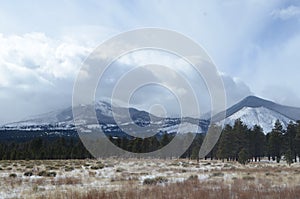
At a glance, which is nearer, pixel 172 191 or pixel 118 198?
pixel 118 198

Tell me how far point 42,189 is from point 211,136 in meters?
53.9

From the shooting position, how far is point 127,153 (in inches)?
3607

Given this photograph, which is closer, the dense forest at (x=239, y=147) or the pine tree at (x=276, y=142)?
the dense forest at (x=239, y=147)

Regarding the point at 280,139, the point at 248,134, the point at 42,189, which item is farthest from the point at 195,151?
the point at 42,189

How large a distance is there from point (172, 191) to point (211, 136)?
5433 cm

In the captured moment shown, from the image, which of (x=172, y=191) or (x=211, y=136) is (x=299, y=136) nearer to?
(x=211, y=136)

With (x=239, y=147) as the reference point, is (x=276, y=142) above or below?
above

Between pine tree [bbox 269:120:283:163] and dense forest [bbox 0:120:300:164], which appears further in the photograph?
pine tree [bbox 269:120:283:163]

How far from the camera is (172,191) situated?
51.9 feet

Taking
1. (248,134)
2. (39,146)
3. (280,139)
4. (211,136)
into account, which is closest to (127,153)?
(39,146)

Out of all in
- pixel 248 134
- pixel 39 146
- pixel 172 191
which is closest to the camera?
pixel 172 191

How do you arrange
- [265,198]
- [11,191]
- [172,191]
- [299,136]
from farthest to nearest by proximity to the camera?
[299,136], [11,191], [172,191], [265,198]

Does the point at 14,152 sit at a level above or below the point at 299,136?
below

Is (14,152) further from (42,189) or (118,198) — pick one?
(118,198)
